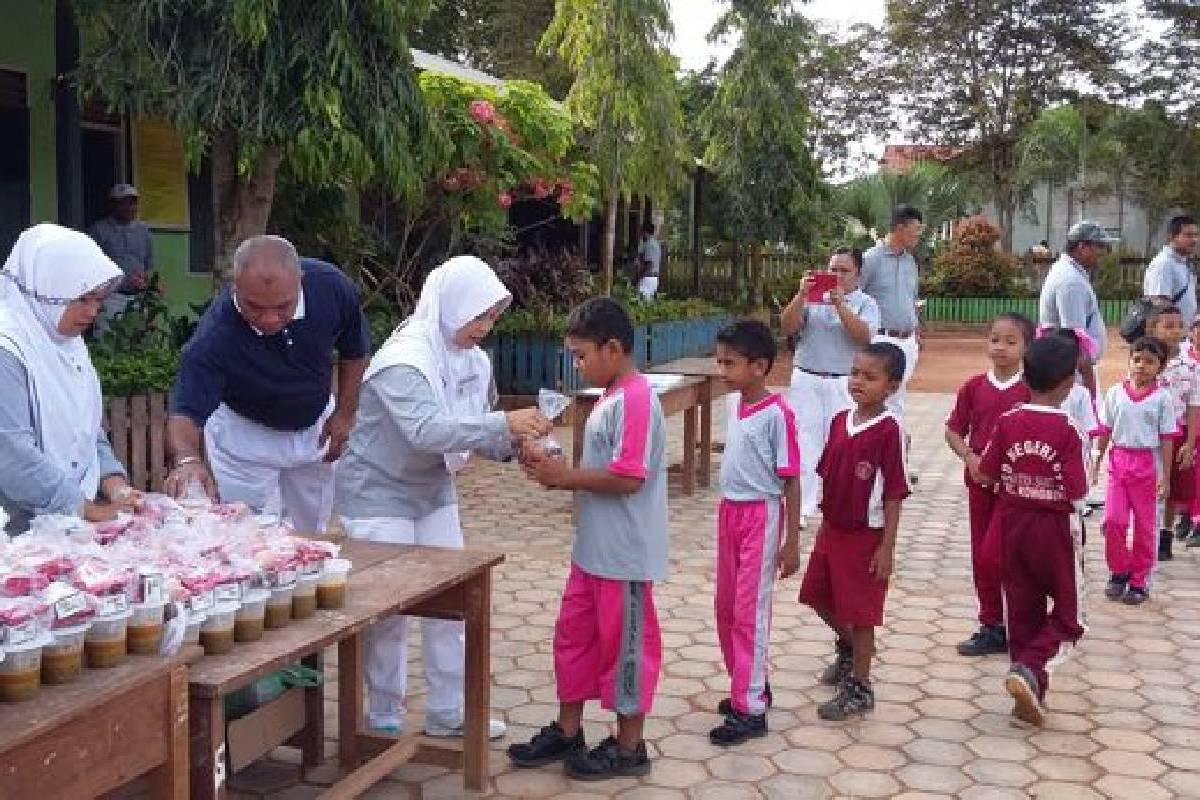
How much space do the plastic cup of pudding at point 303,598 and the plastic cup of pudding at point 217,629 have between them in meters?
0.25

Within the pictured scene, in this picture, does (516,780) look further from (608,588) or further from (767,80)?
(767,80)

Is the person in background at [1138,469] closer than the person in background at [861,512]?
No

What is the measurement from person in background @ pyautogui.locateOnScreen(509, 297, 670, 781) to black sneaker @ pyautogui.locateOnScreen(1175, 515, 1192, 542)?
16.1ft

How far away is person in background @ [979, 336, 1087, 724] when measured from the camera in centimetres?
434

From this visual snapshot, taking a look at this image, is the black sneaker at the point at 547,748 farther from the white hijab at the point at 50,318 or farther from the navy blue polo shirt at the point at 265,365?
the white hijab at the point at 50,318

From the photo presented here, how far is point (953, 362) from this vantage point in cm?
2039

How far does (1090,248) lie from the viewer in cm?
690

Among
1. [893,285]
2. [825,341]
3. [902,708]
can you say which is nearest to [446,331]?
[902,708]

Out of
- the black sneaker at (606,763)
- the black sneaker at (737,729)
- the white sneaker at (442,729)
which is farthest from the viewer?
the black sneaker at (737,729)

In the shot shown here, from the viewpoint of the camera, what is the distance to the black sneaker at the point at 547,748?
3.98 m

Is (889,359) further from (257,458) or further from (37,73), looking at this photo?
(37,73)

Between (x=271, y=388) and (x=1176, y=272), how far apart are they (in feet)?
21.2

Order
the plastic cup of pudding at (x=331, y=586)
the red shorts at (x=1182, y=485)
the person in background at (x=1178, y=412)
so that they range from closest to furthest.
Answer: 1. the plastic cup of pudding at (x=331, y=586)
2. the person in background at (x=1178, y=412)
3. the red shorts at (x=1182, y=485)

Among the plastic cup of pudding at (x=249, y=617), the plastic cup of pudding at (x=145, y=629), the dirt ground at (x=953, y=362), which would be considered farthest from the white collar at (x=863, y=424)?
the dirt ground at (x=953, y=362)
